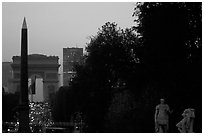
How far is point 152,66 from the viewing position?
27031mm

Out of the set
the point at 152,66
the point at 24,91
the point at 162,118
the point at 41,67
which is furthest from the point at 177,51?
the point at 41,67

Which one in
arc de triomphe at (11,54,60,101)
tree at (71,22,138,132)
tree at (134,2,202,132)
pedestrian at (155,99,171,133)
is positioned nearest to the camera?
pedestrian at (155,99,171,133)

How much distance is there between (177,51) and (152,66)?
156 centimetres

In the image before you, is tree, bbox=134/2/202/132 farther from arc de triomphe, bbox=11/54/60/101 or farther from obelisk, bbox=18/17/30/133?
arc de triomphe, bbox=11/54/60/101

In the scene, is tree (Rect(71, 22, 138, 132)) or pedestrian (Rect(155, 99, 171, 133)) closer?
pedestrian (Rect(155, 99, 171, 133))

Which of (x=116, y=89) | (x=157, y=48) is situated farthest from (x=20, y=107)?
(x=116, y=89)

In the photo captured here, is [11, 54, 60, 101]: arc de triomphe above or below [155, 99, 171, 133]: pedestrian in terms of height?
above

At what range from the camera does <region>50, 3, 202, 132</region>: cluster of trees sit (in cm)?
2591

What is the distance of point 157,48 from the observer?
2644 cm

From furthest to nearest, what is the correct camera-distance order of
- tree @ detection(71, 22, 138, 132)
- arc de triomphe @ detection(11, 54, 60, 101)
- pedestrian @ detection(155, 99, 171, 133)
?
arc de triomphe @ detection(11, 54, 60, 101)
tree @ detection(71, 22, 138, 132)
pedestrian @ detection(155, 99, 171, 133)

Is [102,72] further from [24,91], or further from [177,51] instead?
[24,91]

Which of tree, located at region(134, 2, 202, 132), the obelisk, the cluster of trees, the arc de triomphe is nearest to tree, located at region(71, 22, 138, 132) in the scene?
the cluster of trees

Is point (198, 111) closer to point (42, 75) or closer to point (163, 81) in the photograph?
point (163, 81)

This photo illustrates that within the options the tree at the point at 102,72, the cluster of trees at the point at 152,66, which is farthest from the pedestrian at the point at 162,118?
the tree at the point at 102,72
